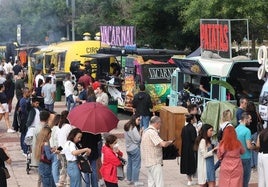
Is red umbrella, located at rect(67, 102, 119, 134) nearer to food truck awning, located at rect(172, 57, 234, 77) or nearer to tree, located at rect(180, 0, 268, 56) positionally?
food truck awning, located at rect(172, 57, 234, 77)

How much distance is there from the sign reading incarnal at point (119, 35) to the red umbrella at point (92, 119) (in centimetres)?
1363

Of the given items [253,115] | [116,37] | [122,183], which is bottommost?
[122,183]

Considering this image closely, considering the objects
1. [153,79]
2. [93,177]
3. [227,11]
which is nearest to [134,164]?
[93,177]

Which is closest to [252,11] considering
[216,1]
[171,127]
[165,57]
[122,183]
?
[216,1]

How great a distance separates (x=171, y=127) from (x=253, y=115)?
2270mm

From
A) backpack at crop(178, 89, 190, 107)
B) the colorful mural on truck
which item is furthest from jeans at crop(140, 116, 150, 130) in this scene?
the colorful mural on truck

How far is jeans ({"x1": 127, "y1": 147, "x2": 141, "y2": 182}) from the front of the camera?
1273 cm

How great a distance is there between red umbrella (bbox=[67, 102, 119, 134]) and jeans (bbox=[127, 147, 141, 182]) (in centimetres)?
145

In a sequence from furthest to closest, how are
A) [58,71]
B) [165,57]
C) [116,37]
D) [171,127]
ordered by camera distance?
[58,71] → [116,37] → [165,57] → [171,127]

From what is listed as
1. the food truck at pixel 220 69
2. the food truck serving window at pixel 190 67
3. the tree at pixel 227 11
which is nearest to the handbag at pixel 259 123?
the food truck at pixel 220 69

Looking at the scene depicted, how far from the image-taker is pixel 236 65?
53.8 feet

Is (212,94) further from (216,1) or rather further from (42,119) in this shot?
(216,1)

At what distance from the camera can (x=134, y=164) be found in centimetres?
1284

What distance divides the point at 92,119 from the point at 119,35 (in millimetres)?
14904
